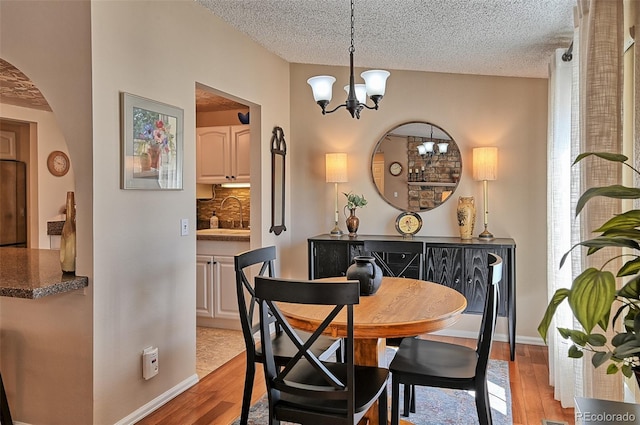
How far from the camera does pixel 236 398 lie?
299 centimetres

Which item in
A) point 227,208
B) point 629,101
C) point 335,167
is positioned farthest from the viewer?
point 227,208

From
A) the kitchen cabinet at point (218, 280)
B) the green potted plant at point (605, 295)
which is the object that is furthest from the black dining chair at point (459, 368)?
the kitchen cabinet at point (218, 280)

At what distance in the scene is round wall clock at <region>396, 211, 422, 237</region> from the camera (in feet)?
14.4

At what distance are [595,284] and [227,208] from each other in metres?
4.72

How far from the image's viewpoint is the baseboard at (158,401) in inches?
103

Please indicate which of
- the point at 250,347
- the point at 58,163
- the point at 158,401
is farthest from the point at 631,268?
the point at 58,163

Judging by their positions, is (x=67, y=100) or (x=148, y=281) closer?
(x=67, y=100)

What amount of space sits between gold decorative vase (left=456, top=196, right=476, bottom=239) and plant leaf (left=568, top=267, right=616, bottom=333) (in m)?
3.25

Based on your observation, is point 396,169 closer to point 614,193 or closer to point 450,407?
point 450,407

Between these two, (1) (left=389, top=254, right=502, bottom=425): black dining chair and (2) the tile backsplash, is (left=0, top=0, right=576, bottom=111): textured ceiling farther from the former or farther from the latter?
(2) the tile backsplash

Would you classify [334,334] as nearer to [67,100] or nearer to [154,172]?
[154,172]

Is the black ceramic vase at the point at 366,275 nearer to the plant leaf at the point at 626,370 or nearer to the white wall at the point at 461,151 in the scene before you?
the plant leaf at the point at 626,370

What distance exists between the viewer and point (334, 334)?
1.89m

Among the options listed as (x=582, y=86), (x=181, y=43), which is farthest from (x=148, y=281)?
(x=582, y=86)
